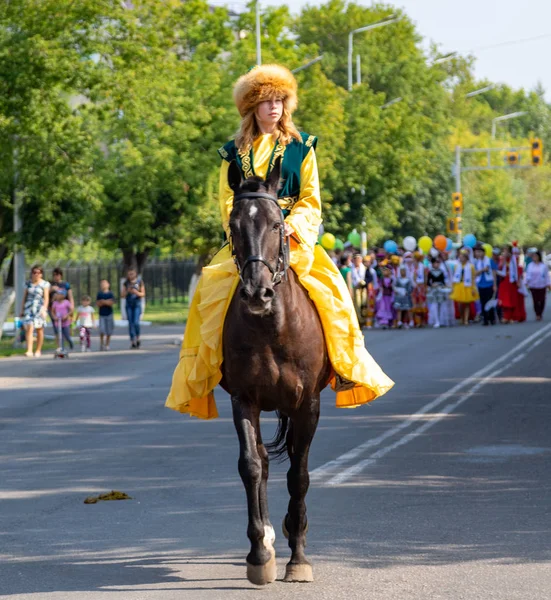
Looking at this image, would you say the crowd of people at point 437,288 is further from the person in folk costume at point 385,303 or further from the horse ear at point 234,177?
the horse ear at point 234,177

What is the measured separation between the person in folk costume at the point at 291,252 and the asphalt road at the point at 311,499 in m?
1.02

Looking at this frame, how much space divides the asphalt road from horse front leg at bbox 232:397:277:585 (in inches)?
3.6

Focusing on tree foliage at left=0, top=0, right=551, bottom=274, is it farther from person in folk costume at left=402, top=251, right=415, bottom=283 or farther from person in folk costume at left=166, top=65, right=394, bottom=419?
person in folk costume at left=166, top=65, right=394, bottom=419

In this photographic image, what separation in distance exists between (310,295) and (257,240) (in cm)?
83

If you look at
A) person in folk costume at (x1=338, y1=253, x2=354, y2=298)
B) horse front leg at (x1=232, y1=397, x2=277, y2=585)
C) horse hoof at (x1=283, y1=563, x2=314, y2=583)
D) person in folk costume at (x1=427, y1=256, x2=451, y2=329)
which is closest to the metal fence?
person in folk costume at (x1=338, y1=253, x2=354, y2=298)

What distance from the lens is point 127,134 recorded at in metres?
39.8

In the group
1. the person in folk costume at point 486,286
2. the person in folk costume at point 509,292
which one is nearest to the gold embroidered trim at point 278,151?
the person in folk costume at point 486,286

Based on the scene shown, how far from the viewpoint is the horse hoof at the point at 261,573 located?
22.7 ft

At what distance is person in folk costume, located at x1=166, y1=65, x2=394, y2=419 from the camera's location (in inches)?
289

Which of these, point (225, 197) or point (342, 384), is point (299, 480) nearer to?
point (342, 384)

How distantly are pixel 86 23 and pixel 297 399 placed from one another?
21901 mm

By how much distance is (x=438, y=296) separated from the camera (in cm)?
3453

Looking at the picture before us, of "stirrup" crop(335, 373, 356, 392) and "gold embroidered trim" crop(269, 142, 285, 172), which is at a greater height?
"gold embroidered trim" crop(269, 142, 285, 172)

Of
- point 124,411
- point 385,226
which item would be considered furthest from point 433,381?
point 385,226
